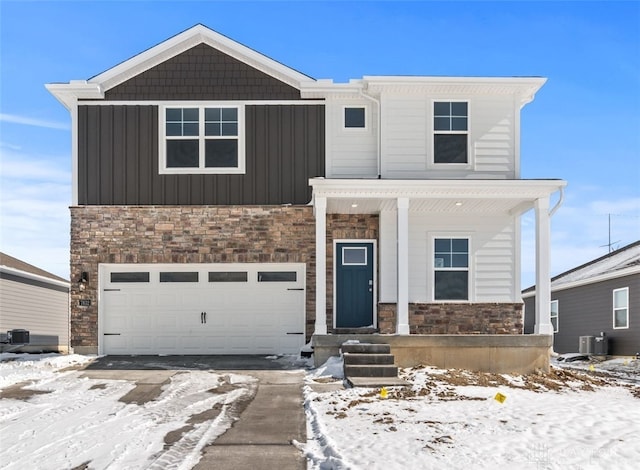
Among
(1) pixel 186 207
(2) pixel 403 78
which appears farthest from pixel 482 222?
(1) pixel 186 207

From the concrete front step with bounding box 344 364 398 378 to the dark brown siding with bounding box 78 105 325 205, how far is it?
5.10 m

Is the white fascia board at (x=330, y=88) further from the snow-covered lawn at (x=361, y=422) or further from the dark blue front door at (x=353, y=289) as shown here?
the snow-covered lawn at (x=361, y=422)

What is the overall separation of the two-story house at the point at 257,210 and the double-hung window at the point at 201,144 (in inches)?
1.3

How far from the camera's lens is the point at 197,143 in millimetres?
14742

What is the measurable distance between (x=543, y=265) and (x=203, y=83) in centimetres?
865

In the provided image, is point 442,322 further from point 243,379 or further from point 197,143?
point 197,143

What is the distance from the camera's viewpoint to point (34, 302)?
76.1 ft

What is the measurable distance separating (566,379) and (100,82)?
467 inches

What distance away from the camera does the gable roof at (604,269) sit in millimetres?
20448

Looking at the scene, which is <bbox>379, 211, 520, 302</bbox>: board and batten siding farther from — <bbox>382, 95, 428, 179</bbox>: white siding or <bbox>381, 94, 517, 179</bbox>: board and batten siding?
<bbox>382, 95, 428, 179</bbox>: white siding

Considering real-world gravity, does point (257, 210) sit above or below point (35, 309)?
above

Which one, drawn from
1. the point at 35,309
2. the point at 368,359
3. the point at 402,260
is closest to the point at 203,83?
the point at 402,260

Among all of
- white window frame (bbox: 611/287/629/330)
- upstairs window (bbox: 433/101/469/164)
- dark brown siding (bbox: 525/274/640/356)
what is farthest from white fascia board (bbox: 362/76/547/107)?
white window frame (bbox: 611/287/629/330)

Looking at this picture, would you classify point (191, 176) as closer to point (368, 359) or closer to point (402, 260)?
point (402, 260)
